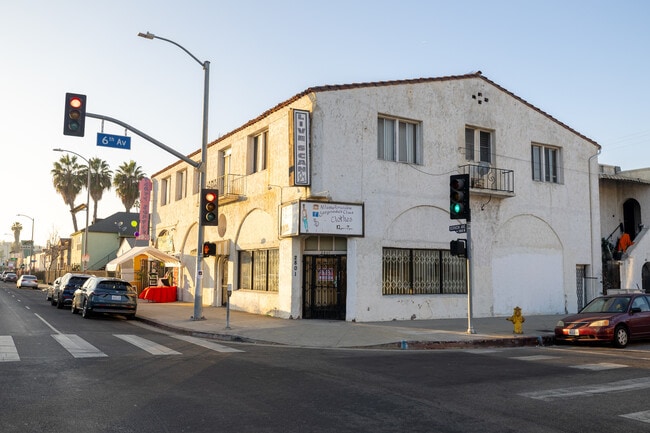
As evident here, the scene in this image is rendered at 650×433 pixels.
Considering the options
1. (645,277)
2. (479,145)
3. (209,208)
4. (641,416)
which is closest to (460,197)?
(479,145)

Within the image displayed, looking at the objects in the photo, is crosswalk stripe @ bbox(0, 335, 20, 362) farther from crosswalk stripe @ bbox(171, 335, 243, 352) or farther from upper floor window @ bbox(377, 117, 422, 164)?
upper floor window @ bbox(377, 117, 422, 164)

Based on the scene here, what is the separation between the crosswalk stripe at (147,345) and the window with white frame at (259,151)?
978 centimetres

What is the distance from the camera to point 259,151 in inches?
899

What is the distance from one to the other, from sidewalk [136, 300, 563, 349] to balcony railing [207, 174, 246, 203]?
571 centimetres

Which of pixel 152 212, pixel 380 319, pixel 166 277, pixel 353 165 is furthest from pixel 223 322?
pixel 152 212

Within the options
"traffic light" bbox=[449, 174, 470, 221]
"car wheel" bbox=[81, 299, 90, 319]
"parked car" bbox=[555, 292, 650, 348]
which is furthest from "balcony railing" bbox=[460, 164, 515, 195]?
"car wheel" bbox=[81, 299, 90, 319]

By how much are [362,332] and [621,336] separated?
22.2 ft

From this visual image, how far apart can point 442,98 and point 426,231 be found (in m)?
5.20

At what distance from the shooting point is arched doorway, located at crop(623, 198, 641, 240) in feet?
95.7

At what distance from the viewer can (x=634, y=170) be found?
30172 millimetres

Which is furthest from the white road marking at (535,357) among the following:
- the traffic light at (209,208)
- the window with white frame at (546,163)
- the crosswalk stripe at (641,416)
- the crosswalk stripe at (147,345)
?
the window with white frame at (546,163)

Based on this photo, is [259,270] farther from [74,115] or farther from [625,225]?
[625,225]

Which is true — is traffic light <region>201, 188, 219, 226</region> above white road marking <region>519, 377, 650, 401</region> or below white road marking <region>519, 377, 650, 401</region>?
above

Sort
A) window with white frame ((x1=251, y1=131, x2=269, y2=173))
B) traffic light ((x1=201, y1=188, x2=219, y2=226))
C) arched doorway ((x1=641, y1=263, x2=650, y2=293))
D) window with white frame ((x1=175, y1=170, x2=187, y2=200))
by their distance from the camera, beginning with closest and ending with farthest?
traffic light ((x1=201, y1=188, x2=219, y2=226)), window with white frame ((x1=251, y1=131, x2=269, y2=173)), arched doorway ((x1=641, y1=263, x2=650, y2=293)), window with white frame ((x1=175, y1=170, x2=187, y2=200))
